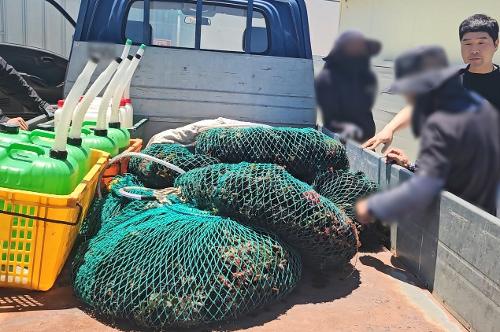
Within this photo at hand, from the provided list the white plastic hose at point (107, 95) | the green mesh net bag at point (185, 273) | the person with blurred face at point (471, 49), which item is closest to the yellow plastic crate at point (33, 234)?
the green mesh net bag at point (185, 273)

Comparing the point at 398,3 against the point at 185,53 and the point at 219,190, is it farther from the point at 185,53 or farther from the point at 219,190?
the point at 185,53

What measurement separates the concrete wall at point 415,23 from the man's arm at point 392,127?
63 millimetres

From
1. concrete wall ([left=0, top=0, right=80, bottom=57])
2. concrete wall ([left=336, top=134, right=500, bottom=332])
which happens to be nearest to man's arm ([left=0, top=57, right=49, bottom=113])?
concrete wall ([left=336, top=134, right=500, bottom=332])

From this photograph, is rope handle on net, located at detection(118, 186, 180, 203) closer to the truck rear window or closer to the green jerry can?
the green jerry can

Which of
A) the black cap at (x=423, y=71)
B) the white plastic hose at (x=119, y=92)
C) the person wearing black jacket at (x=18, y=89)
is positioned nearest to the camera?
the black cap at (x=423, y=71)

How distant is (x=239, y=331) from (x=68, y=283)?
944 mm

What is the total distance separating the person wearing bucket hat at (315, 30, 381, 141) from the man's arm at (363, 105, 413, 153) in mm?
18

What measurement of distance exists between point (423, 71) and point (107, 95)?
2838 mm

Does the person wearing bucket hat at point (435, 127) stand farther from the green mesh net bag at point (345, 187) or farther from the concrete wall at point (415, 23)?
the green mesh net bag at point (345, 187)

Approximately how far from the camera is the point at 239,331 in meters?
2.13

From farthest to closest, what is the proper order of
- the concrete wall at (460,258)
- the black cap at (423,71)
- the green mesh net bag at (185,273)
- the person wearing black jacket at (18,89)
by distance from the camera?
the person wearing black jacket at (18,89), the green mesh net bag at (185,273), the concrete wall at (460,258), the black cap at (423,71)

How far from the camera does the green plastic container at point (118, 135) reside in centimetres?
332

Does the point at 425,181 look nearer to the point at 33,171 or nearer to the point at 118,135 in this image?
the point at 33,171

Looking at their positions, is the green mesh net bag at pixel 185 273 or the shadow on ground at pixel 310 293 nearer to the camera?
the green mesh net bag at pixel 185 273
